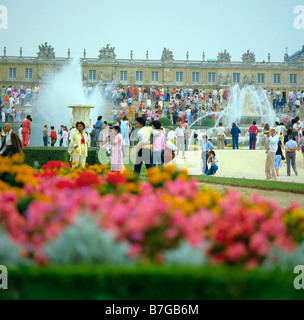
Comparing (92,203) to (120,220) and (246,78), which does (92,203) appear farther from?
(246,78)

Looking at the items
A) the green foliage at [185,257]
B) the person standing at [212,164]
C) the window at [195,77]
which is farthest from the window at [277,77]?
the green foliage at [185,257]

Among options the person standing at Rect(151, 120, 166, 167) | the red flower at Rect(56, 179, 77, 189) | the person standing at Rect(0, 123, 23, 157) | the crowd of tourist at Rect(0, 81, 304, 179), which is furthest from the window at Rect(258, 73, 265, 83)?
the red flower at Rect(56, 179, 77, 189)

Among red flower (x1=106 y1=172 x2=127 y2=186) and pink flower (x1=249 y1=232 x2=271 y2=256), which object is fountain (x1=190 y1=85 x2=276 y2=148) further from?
pink flower (x1=249 y1=232 x2=271 y2=256)

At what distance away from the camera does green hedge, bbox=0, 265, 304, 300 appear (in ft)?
11.3

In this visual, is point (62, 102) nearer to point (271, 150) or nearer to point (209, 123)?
point (209, 123)

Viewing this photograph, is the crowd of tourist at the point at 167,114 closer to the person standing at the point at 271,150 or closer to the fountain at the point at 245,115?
the person standing at the point at 271,150

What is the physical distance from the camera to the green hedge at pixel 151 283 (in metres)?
3.46

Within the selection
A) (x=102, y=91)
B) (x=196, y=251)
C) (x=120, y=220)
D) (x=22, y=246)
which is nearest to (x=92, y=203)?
(x=120, y=220)

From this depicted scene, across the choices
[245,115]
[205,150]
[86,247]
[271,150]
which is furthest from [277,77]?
[86,247]

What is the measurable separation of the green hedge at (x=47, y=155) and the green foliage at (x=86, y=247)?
9603 mm

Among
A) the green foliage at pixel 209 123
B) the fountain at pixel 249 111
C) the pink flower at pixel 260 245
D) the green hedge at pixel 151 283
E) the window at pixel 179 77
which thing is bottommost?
the green hedge at pixel 151 283

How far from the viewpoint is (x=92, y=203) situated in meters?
4.23

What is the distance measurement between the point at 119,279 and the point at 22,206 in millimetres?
1407

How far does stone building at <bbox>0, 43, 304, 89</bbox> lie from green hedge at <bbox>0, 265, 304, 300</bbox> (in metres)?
47.4
